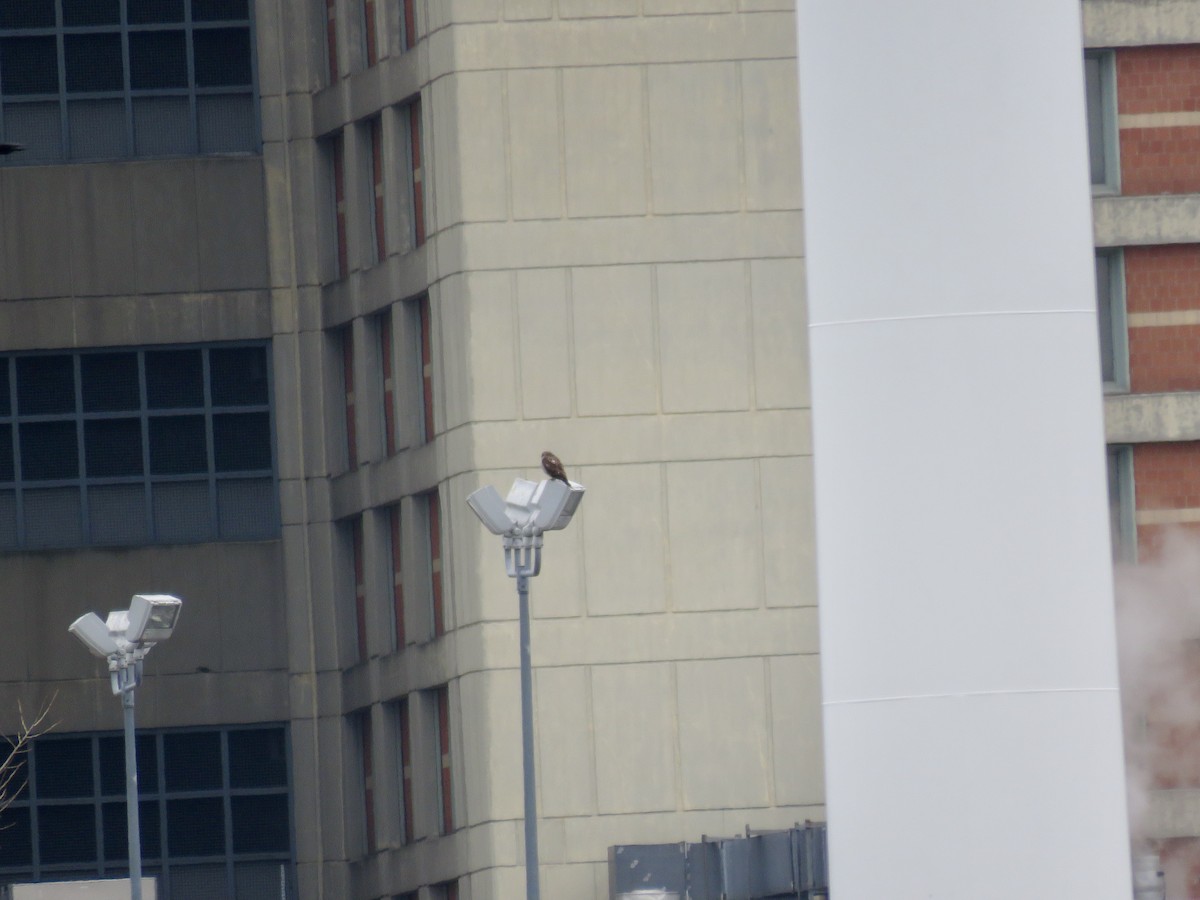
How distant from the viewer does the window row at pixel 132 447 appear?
44344mm

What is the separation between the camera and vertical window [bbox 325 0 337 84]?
4411cm

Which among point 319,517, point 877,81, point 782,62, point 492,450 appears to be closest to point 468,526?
point 492,450

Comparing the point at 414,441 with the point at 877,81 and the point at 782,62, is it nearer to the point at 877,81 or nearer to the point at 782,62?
the point at 782,62

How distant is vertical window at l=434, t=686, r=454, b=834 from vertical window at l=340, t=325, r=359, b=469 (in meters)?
4.69

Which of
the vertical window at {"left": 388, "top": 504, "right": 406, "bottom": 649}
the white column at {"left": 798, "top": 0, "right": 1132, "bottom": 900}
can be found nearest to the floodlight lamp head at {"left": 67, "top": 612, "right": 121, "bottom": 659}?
the vertical window at {"left": 388, "top": 504, "right": 406, "bottom": 649}

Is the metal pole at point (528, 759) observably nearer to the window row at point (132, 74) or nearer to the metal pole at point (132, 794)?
the metal pole at point (132, 794)

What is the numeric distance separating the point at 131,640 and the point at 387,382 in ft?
44.9

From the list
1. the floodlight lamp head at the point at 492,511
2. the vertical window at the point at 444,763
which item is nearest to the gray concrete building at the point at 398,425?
the vertical window at the point at 444,763

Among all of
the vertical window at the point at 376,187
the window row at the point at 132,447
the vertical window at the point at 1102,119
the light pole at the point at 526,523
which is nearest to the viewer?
the light pole at the point at 526,523

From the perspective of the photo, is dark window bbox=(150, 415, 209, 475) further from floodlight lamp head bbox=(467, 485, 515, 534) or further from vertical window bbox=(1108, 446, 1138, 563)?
floodlight lamp head bbox=(467, 485, 515, 534)

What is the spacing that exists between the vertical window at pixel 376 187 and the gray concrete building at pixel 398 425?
0.34ft

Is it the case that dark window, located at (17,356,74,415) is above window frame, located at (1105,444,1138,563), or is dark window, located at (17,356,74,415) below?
above

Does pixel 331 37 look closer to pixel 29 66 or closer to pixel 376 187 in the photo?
pixel 376 187

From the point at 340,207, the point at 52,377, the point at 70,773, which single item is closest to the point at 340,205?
the point at 340,207
